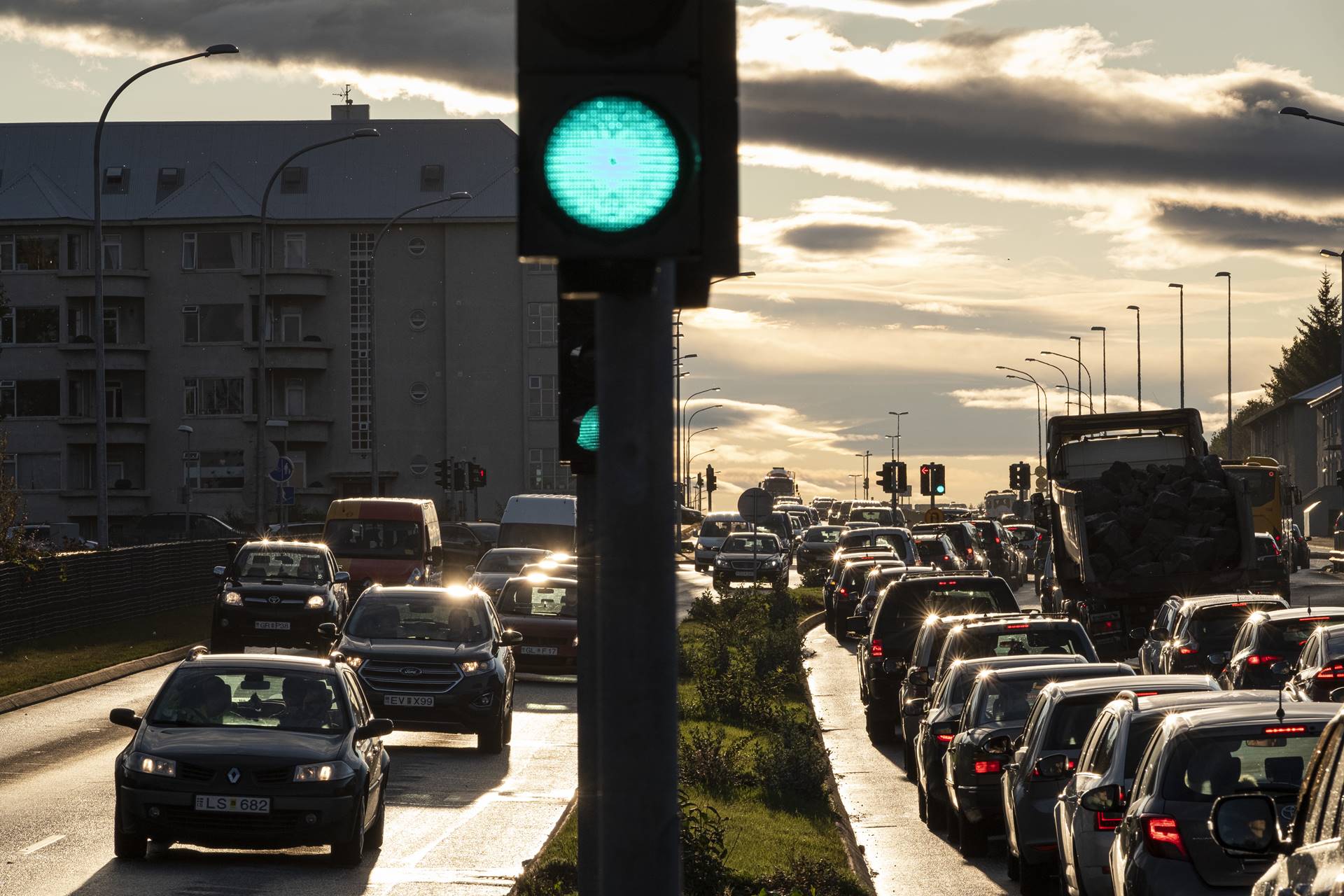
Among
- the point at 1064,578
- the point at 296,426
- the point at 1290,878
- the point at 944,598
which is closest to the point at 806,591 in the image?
the point at 1064,578

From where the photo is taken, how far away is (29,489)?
9494 cm

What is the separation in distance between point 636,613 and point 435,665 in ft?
67.2

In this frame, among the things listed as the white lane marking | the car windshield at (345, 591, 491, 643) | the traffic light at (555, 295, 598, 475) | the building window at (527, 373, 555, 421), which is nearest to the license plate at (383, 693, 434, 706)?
the car windshield at (345, 591, 491, 643)

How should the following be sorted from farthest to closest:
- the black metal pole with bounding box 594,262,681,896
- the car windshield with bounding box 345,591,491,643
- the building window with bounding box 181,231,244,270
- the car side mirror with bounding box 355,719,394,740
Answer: the building window with bounding box 181,231,244,270
the car windshield with bounding box 345,591,491,643
the car side mirror with bounding box 355,719,394,740
the black metal pole with bounding box 594,262,681,896

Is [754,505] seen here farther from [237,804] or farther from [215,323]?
[215,323]

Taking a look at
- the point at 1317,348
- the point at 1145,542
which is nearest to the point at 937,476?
the point at 1145,542

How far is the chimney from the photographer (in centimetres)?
10700

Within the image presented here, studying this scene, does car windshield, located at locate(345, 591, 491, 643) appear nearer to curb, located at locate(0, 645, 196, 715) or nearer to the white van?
curb, located at locate(0, 645, 196, 715)

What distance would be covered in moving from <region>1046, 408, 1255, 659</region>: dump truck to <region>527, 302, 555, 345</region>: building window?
66.9m

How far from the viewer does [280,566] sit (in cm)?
3462

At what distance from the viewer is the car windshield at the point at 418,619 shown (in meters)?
25.4

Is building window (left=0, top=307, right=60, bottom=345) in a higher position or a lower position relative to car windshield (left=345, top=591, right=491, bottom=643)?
higher

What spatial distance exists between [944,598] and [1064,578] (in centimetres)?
706

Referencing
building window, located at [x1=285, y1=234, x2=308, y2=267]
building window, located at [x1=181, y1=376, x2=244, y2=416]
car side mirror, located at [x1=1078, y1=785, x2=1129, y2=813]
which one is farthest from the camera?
building window, located at [x1=285, y1=234, x2=308, y2=267]
